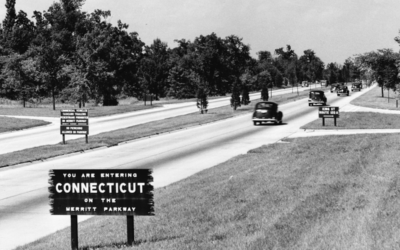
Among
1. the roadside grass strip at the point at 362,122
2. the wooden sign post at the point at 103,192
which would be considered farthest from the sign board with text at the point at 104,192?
the roadside grass strip at the point at 362,122

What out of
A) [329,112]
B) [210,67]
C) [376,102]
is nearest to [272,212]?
[329,112]

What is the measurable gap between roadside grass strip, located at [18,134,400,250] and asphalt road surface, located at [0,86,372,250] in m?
1.12

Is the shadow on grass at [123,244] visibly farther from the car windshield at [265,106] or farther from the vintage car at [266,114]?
the car windshield at [265,106]

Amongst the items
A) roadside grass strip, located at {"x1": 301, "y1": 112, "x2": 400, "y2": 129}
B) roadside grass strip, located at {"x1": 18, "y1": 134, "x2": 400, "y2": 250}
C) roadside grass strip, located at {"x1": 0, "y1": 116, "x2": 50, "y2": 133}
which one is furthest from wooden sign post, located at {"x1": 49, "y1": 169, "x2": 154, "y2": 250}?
roadside grass strip, located at {"x1": 0, "y1": 116, "x2": 50, "y2": 133}

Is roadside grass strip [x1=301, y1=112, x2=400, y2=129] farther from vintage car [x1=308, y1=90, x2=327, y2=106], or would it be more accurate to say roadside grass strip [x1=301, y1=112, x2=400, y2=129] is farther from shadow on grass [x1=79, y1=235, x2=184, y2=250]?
shadow on grass [x1=79, y1=235, x2=184, y2=250]

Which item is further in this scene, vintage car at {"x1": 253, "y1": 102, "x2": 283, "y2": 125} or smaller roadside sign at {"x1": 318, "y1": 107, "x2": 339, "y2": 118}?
vintage car at {"x1": 253, "y1": 102, "x2": 283, "y2": 125}

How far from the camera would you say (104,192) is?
8586mm

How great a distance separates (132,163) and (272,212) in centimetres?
1198

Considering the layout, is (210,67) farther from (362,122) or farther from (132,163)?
(132,163)

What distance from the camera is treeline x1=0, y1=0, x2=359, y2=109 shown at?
71.5 metres

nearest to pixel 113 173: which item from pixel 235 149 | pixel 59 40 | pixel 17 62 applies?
pixel 235 149

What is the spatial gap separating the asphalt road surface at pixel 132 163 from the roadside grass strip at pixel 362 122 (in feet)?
6.56

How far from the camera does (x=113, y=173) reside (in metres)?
8.55

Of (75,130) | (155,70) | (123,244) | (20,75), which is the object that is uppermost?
(155,70)
